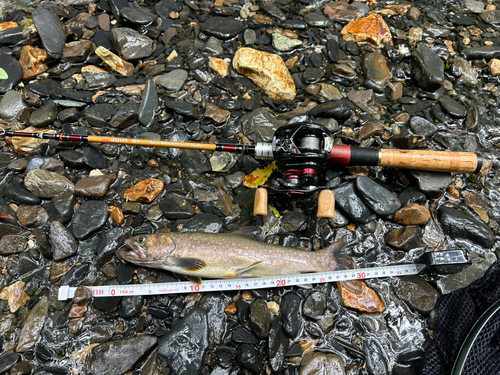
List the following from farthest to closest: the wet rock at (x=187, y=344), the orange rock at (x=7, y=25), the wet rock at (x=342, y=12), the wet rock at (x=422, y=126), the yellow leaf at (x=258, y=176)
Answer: the wet rock at (x=342, y=12), the orange rock at (x=7, y=25), the wet rock at (x=422, y=126), the yellow leaf at (x=258, y=176), the wet rock at (x=187, y=344)

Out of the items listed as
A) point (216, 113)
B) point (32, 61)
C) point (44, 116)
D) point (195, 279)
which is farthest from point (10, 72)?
point (195, 279)

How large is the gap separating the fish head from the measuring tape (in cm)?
28

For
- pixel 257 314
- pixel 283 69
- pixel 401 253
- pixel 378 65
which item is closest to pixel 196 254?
pixel 257 314

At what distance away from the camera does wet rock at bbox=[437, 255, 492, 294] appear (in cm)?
397

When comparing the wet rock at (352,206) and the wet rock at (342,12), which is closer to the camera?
the wet rock at (352,206)

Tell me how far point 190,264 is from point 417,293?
105 inches

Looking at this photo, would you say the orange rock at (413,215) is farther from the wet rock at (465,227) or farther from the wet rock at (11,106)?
the wet rock at (11,106)

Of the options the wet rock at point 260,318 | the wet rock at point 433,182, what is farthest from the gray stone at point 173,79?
the wet rock at point 433,182

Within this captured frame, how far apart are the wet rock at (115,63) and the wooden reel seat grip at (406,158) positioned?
12.2ft

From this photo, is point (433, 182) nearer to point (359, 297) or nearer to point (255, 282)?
point (359, 297)

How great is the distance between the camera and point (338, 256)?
13.1 ft

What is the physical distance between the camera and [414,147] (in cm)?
503

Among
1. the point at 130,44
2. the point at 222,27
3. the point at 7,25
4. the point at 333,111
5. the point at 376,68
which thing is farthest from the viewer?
the point at 7,25

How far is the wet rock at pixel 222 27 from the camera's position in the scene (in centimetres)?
605
